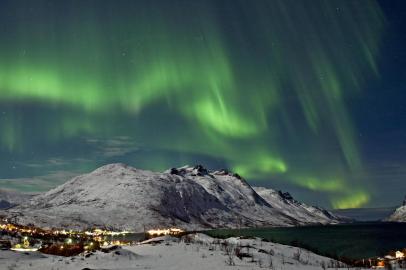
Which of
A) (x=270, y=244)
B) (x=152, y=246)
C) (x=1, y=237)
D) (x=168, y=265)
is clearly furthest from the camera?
(x=1, y=237)

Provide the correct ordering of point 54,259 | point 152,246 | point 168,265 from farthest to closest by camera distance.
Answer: point 152,246, point 54,259, point 168,265

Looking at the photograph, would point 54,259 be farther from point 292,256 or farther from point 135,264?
point 292,256

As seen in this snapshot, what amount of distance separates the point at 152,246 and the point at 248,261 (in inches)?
451

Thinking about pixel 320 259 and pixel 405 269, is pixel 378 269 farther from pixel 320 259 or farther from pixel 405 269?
pixel 320 259

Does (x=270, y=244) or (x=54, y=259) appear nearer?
(x=54, y=259)

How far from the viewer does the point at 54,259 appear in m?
36.0

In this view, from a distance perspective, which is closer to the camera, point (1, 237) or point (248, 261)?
point (248, 261)

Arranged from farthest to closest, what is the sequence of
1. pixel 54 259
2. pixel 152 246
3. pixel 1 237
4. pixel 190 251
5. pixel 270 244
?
1. pixel 1 237
2. pixel 270 244
3. pixel 152 246
4. pixel 190 251
5. pixel 54 259

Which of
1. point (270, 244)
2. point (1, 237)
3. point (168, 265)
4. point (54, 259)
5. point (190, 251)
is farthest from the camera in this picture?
point (1, 237)

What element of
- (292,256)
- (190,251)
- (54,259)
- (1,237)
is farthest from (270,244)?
(1,237)

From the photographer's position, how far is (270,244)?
4972 centimetres

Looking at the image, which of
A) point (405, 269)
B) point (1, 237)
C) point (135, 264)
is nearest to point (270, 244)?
point (405, 269)

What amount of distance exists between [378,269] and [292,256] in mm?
11151

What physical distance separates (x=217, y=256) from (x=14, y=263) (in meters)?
16.4
